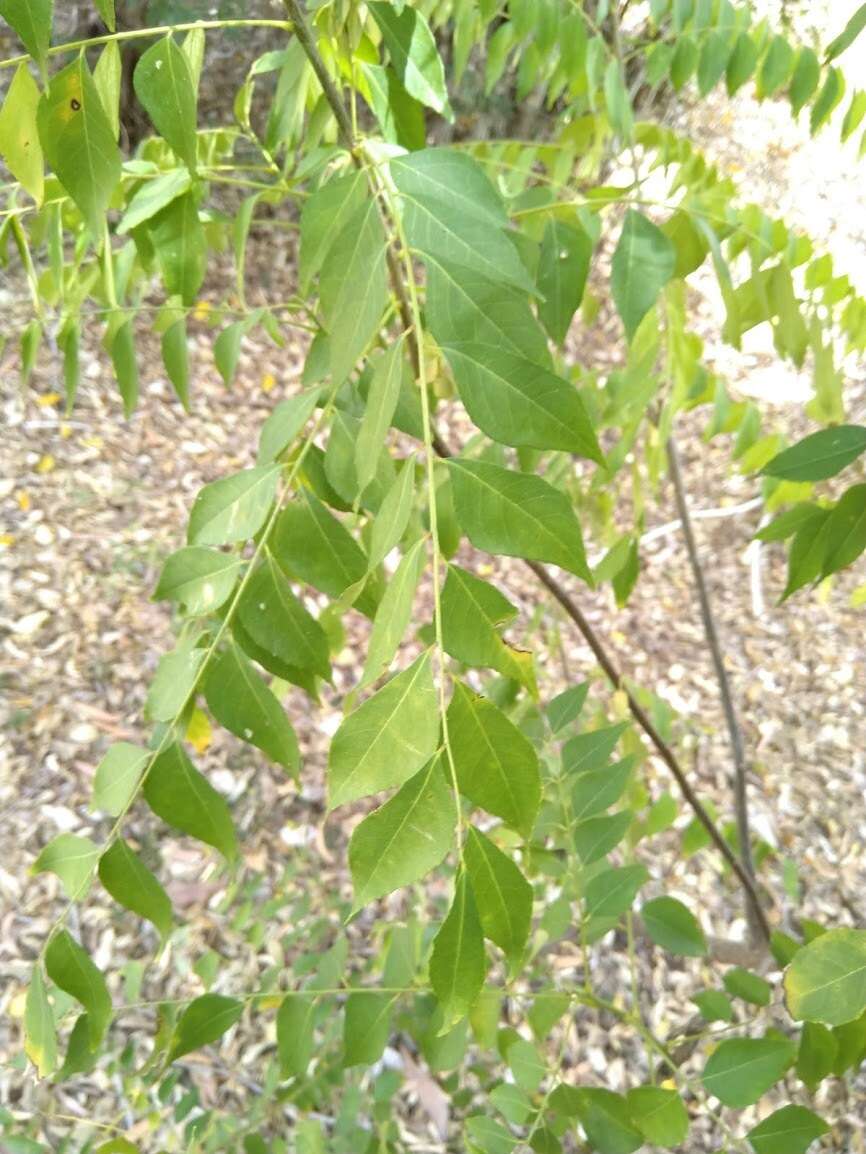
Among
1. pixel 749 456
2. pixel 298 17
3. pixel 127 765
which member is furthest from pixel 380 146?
pixel 749 456

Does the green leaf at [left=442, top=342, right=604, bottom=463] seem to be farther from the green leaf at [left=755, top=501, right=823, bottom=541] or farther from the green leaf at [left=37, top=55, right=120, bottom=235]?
the green leaf at [left=755, top=501, right=823, bottom=541]

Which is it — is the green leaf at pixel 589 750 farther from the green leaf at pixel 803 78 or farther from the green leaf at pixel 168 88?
the green leaf at pixel 803 78

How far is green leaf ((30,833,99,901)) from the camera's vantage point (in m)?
0.60

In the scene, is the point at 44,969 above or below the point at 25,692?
above

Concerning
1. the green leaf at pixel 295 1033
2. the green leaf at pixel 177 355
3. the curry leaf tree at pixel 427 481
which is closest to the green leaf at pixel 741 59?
the curry leaf tree at pixel 427 481

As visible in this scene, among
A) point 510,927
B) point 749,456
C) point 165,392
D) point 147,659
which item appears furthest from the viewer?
point 165,392

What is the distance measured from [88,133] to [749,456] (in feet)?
3.63

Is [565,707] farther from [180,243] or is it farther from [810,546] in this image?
[180,243]

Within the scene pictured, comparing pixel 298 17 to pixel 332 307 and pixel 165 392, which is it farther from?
pixel 165 392

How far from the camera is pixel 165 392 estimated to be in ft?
11.0

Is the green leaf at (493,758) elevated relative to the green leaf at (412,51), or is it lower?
lower

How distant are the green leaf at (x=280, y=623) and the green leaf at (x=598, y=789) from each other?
42cm

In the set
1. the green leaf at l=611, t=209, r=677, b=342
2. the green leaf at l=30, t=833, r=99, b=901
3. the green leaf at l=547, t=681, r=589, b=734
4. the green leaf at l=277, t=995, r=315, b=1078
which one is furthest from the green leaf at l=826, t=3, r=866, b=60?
the green leaf at l=277, t=995, r=315, b=1078

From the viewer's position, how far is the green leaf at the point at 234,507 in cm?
61
